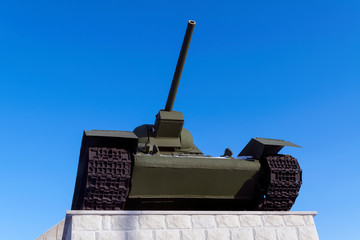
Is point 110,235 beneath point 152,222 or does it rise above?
beneath

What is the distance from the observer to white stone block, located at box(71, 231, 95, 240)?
535cm

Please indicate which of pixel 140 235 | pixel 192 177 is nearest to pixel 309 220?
pixel 192 177

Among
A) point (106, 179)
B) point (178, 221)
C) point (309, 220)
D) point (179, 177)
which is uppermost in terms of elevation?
point (179, 177)

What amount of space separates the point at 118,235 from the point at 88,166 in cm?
105

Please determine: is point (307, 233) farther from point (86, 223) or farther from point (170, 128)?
point (86, 223)

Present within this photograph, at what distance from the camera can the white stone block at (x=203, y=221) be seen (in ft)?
19.7

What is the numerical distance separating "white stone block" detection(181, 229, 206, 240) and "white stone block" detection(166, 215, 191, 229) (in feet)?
0.28

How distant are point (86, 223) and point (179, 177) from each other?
160 cm

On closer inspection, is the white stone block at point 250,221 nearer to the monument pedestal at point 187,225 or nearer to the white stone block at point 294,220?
the monument pedestal at point 187,225

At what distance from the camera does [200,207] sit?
6.96 m

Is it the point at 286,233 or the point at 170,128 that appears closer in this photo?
the point at 286,233

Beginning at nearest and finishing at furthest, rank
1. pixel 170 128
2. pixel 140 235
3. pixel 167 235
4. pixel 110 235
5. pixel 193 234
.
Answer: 1. pixel 110 235
2. pixel 140 235
3. pixel 167 235
4. pixel 193 234
5. pixel 170 128

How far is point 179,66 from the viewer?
764 centimetres

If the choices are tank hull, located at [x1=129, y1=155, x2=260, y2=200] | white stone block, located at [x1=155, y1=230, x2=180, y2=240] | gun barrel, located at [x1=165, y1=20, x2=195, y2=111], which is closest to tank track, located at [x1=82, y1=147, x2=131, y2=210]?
tank hull, located at [x1=129, y1=155, x2=260, y2=200]
